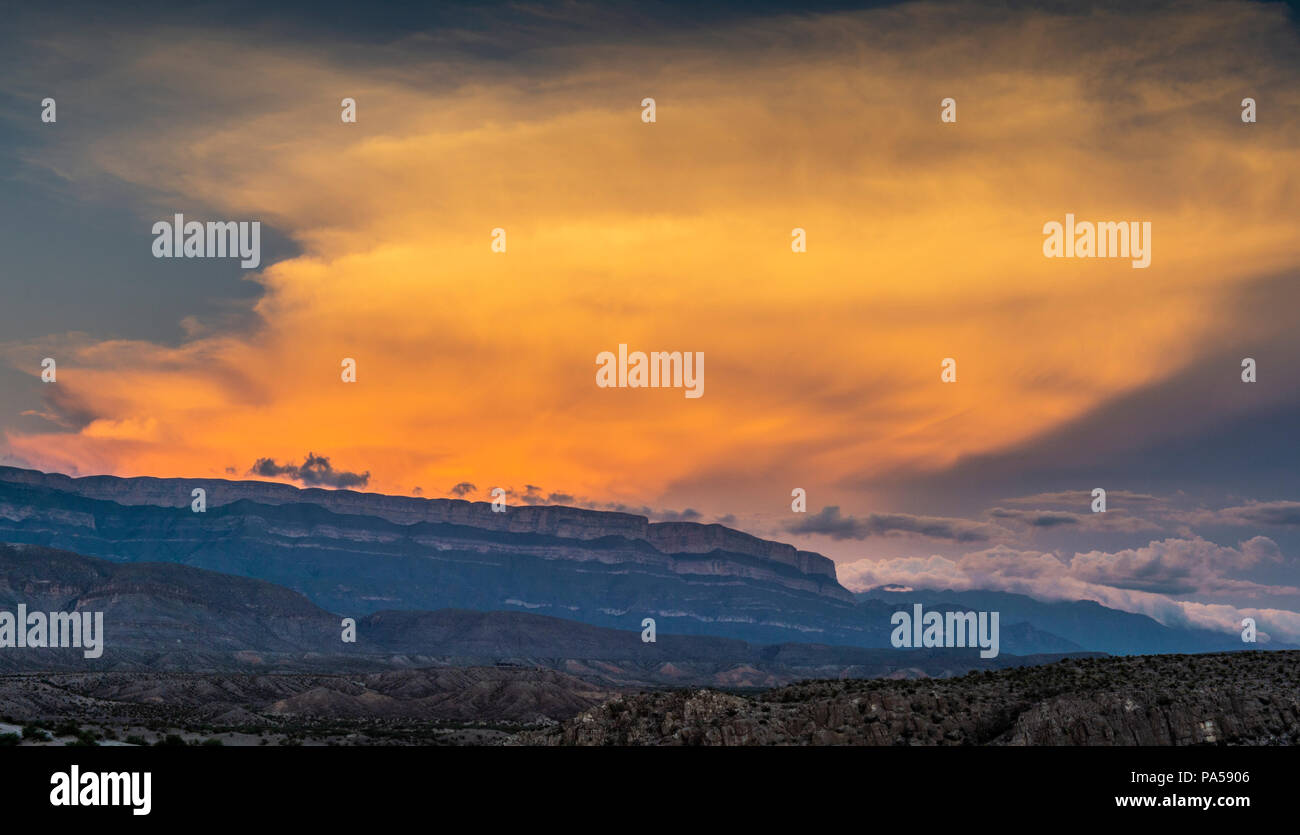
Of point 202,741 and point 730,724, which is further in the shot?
point 202,741

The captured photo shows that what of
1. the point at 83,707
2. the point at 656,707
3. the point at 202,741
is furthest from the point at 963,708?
the point at 83,707
